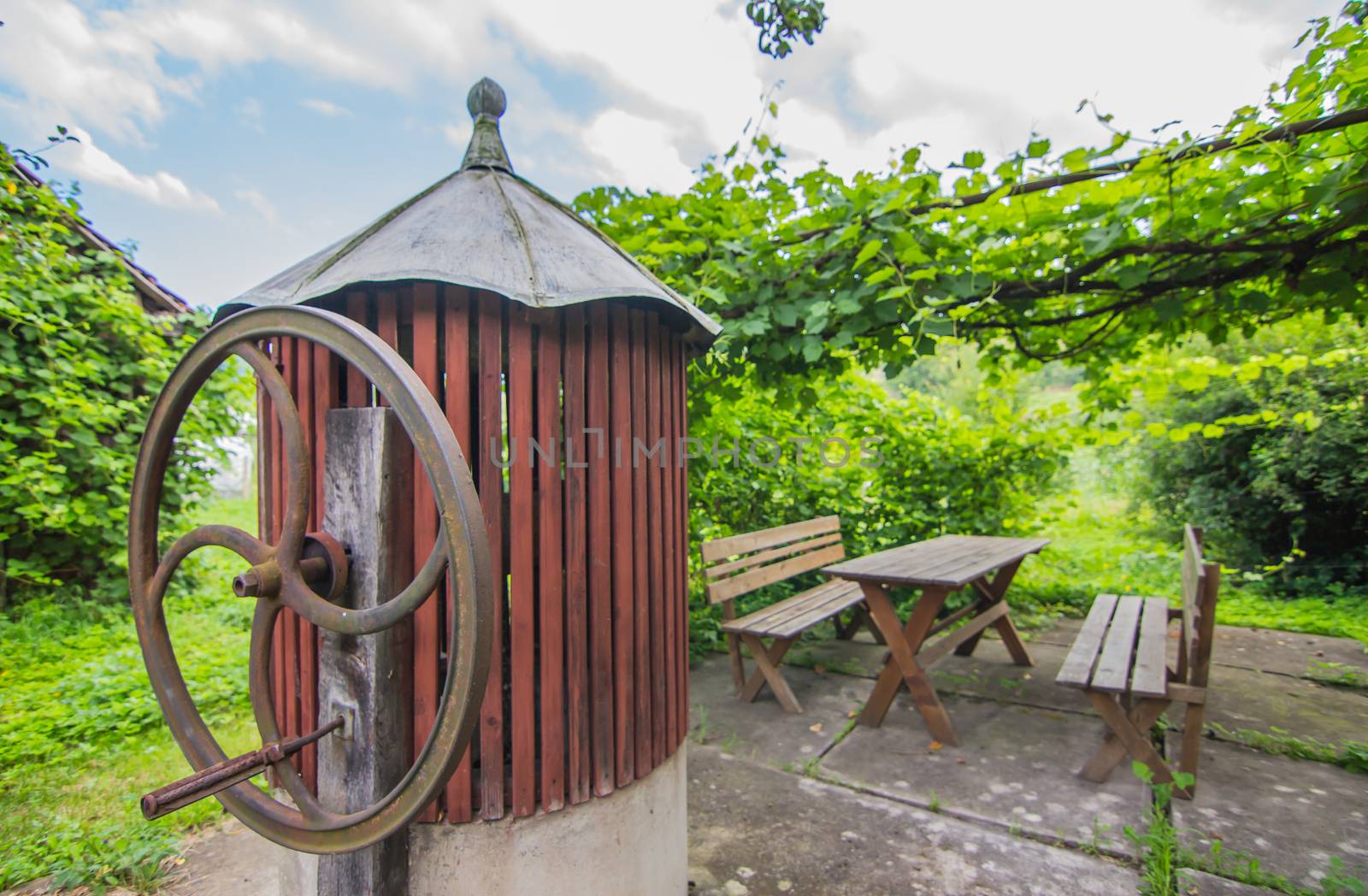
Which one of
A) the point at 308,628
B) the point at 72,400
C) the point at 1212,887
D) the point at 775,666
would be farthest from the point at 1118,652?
the point at 72,400

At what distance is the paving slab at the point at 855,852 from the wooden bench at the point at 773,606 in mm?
908

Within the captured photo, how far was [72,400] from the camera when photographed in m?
4.67

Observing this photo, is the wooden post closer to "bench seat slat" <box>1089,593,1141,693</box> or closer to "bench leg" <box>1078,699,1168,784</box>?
"bench seat slat" <box>1089,593,1141,693</box>

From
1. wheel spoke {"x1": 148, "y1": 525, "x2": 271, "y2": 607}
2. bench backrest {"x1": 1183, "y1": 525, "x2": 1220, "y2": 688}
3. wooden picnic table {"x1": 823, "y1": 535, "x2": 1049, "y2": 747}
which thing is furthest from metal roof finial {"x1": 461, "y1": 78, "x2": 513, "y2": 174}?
bench backrest {"x1": 1183, "y1": 525, "x2": 1220, "y2": 688}

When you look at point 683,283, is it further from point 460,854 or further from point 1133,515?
point 1133,515

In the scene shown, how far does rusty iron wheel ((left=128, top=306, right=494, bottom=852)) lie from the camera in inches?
44.9

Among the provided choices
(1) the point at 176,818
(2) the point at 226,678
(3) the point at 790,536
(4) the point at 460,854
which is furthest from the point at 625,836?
(2) the point at 226,678

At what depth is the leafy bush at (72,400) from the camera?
451cm

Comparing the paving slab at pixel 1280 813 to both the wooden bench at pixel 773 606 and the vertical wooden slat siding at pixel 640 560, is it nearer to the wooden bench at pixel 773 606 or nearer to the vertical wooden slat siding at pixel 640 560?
the wooden bench at pixel 773 606

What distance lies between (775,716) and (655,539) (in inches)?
91.6

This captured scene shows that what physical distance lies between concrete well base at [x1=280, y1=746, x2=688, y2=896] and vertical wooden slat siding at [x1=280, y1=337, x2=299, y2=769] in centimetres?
34

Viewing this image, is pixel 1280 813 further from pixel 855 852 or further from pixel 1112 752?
pixel 855 852

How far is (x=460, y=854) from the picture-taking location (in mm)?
1629

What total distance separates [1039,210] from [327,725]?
3088 mm
